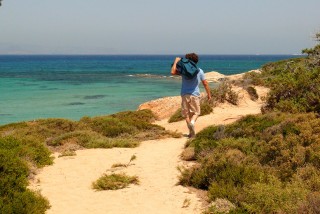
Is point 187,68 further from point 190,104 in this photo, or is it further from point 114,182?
point 114,182

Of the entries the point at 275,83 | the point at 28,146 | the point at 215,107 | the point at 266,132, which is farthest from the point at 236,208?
the point at 215,107

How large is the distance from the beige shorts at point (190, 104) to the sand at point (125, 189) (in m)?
1.02

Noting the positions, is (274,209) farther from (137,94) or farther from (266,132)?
(137,94)

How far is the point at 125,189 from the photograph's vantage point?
7.89 metres

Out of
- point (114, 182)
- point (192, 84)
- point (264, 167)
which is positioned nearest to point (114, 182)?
point (114, 182)

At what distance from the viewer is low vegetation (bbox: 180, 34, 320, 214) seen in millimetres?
6117

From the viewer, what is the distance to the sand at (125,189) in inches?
271

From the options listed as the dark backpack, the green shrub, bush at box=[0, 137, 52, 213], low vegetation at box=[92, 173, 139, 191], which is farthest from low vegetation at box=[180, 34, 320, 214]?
the green shrub

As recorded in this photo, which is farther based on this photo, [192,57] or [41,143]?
[192,57]

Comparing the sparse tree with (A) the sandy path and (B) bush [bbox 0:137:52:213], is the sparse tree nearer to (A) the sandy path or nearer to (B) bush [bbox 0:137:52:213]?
(A) the sandy path

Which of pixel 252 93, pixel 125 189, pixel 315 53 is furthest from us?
pixel 252 93

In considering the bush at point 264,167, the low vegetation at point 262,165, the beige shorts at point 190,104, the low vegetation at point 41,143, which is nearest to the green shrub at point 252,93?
the low vegetation at point 41,143

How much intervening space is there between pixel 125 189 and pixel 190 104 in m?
4.96

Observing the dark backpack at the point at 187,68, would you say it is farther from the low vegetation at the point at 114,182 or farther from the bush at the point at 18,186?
the bush at the point at 18,186
